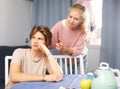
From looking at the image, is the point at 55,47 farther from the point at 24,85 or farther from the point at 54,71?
the point at 24,85

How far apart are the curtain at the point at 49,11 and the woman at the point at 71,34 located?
1.43ft

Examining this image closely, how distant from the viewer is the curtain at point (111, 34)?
105 inches

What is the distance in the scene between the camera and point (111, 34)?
8.86 ft

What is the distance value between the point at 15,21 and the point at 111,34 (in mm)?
1380

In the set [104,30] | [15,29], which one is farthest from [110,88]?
[15,29]

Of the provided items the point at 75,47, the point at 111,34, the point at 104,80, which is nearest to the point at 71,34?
the point at 75,47

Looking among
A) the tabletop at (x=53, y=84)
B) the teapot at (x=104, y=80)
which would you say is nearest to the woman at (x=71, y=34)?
the tabletop at (x=53, y=84)

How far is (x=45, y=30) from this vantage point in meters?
1.86

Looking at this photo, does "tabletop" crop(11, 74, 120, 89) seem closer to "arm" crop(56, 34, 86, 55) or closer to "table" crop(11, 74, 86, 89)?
"table" crop(11, 74, 86, 89)

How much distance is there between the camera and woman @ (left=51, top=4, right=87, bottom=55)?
2443mm

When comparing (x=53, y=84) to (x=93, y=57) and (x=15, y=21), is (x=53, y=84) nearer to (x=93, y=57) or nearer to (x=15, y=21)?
(x=93, y=57)

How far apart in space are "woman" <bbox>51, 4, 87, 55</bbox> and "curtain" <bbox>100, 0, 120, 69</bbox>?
33 centimetres

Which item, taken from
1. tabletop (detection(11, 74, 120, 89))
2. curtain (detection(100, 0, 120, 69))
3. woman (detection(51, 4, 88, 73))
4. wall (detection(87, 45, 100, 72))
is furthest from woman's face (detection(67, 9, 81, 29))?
tabletop (detection(11, 74, 120, 89))

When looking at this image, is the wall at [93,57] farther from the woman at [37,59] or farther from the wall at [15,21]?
the woman at [37,59]
